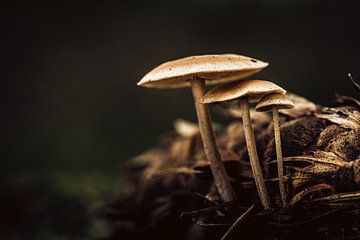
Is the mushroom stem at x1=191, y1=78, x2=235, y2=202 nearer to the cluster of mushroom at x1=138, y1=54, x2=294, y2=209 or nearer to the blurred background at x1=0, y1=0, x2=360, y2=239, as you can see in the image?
the cluster of mushroom at x1=138, y1=54, x2=294, y2=209

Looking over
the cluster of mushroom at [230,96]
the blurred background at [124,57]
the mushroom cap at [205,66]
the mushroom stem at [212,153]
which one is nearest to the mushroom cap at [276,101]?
the cluster of mushroom at [230,96]

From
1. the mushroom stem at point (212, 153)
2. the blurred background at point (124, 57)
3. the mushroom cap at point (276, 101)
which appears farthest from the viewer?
the blurred background at point (124, 57)

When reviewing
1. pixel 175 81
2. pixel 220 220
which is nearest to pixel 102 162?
pixel 175 81

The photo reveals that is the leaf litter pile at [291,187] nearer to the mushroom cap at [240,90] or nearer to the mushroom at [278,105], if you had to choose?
the mushroom at [278,105]

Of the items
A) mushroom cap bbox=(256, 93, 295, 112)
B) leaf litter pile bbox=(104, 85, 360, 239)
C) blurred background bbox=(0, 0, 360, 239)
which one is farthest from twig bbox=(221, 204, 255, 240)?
blurred background bbox=(0, 0, 360, 239)

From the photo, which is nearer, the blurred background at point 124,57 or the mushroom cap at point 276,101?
the mushroom cap at point 276,101

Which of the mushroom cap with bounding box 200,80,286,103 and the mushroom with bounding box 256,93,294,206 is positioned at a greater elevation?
the mushroom cap with bounding box 200,80,286,103
